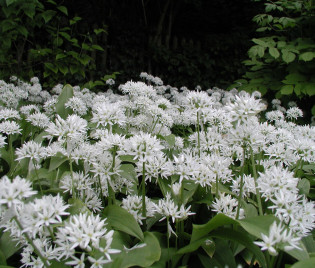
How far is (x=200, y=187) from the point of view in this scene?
1793 millimetres

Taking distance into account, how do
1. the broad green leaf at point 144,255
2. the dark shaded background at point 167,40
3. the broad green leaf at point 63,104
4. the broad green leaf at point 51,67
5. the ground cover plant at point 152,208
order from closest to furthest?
the ground cover plant at point 152,208 < the broad green leaf at point 144,255 < the broad green leaf at point 63,104 < the broad green leaf at point 51,67 < the dark shaded background at point 167,40

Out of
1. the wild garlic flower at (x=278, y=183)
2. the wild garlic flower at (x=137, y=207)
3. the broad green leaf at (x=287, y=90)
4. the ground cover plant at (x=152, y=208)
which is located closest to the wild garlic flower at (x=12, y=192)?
the ground cover plant at (x=152, y=208)

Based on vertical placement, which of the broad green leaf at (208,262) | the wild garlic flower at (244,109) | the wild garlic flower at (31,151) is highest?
the wild garlic flower at (244,109)

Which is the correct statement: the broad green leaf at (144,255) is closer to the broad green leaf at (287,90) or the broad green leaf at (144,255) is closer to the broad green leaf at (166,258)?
the broad green leaf at (166,258)

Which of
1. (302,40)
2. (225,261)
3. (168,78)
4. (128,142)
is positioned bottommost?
(168,78)

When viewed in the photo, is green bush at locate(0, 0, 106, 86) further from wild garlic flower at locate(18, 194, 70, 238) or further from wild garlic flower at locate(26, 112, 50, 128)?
wild garlic flower at locate(18, 194, 70, 238)

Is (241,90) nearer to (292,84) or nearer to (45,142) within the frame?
(292,84)

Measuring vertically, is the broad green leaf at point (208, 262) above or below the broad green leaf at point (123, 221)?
below

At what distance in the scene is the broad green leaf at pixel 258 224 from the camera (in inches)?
48.2

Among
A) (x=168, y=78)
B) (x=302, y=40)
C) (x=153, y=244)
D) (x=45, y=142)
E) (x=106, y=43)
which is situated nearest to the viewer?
(x=153, y=244)

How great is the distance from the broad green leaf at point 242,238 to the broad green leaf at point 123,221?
36 centimetres

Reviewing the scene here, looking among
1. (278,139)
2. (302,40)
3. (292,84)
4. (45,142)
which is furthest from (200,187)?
(302,40)

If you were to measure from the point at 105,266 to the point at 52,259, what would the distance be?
25 cm

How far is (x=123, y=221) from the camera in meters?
1.48
